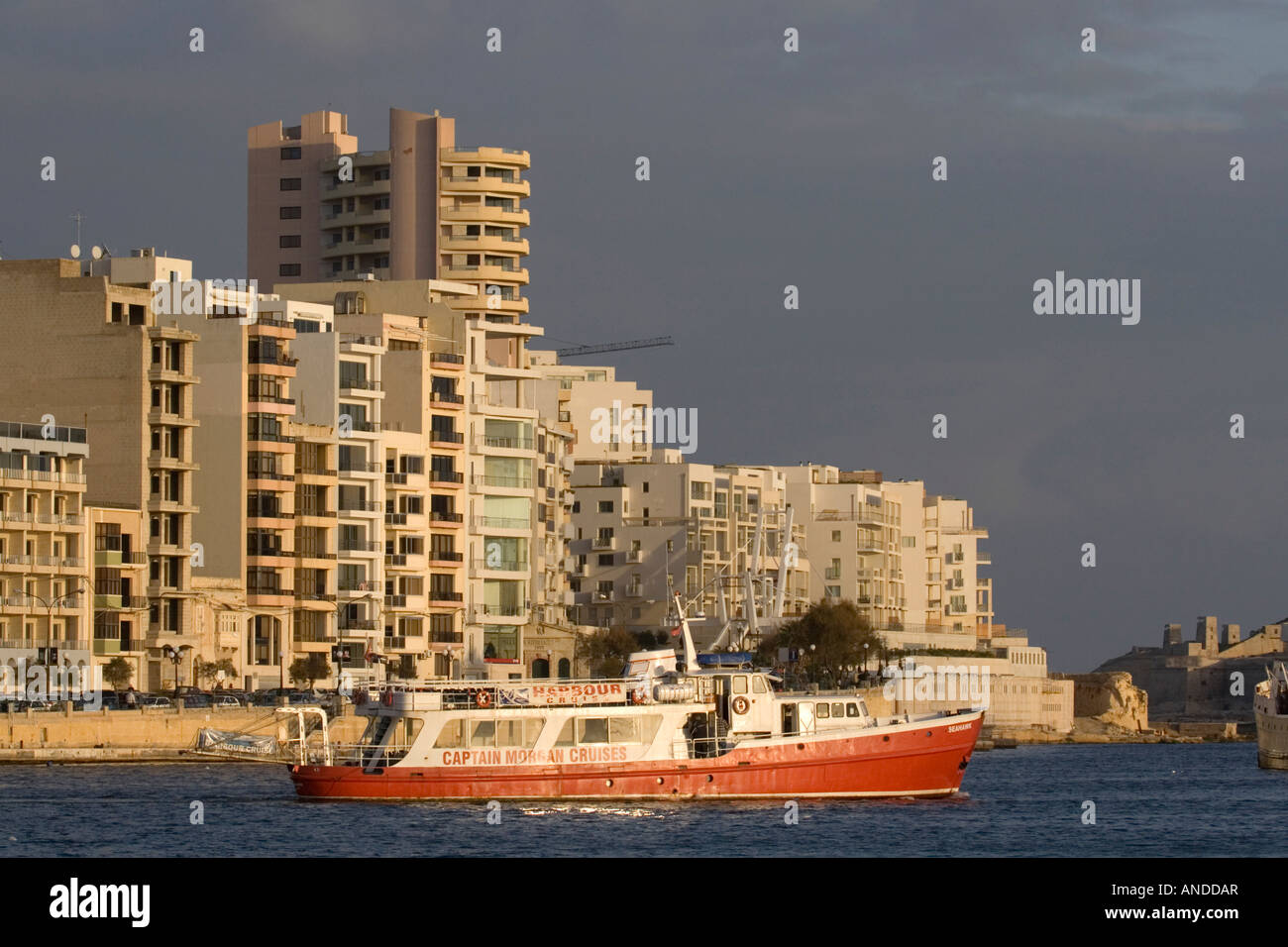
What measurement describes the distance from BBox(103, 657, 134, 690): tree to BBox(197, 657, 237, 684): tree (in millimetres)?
5142

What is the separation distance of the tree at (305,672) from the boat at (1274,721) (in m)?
45.9

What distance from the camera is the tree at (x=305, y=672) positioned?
11312 cm

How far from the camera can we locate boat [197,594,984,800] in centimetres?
6241

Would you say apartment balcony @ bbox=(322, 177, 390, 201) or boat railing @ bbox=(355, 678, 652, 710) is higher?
apartment balcony @ bbox=(322, 177, 390, 201)

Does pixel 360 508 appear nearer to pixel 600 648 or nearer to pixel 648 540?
pixel 600 648

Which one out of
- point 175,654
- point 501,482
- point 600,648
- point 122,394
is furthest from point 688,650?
point 600,648

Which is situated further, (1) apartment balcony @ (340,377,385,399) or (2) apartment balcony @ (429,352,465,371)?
(2) apartment balcony @ (429,352,465,371)

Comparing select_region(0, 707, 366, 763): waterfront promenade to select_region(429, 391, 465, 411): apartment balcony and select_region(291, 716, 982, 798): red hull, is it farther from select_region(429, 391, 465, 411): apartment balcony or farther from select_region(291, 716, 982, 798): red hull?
select_region(429, 391, 465, 411): apartment balcony

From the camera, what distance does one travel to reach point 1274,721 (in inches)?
→ 4392

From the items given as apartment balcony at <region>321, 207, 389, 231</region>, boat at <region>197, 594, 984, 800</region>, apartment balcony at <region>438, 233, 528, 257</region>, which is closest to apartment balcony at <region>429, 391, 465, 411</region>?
apartment balcony at <region>438, 233, 528, 257</region>

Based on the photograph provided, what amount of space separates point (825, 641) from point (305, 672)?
131 feet

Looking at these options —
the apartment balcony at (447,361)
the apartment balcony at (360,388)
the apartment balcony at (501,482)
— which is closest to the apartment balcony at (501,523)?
the apartment balcony at (501,482)
